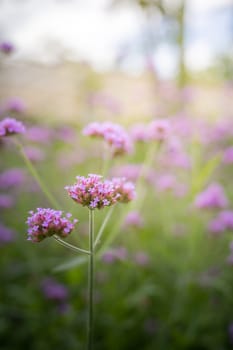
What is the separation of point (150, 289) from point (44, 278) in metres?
0.91

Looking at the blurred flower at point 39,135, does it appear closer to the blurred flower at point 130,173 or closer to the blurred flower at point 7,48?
the blurred flower at point 130,173

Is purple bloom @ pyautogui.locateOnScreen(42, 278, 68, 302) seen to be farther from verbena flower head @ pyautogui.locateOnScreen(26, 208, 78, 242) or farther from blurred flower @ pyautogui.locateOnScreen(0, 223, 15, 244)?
verbena flower head @ pyautogui.locateOnScreen(26, 208, 78, 242)

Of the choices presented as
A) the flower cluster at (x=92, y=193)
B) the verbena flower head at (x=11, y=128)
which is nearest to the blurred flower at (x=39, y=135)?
the verbena flower head at (x=11, y=128)

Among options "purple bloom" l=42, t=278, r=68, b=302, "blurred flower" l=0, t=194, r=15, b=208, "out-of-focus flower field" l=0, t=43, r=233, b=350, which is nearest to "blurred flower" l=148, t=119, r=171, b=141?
"out-of-focus flower field" l=0, t=43, r=233, b=350

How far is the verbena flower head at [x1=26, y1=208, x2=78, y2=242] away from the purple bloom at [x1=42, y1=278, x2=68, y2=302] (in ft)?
5.08

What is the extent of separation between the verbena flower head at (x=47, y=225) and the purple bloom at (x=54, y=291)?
1548 mm

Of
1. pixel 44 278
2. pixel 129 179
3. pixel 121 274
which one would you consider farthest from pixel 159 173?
pixel 44 278

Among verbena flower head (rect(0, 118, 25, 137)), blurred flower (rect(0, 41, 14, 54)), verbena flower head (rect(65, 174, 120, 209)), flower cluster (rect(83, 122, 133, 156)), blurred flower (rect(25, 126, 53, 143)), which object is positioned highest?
blurred flower (rect(25, 126, 53, 143))

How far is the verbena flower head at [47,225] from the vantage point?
128 cm

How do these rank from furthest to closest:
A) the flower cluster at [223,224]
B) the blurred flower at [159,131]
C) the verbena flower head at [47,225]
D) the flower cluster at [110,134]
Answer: the flower cluster at [223,224] → the blurred flower at [159,131] → the flower cluster at [110,134] → the verbena flower head at [47,225]

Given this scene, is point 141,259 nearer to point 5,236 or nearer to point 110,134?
point 5,236

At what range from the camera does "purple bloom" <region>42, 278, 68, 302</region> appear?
2.71m

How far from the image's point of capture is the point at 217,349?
2.45m

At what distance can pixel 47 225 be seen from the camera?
4.17ft
